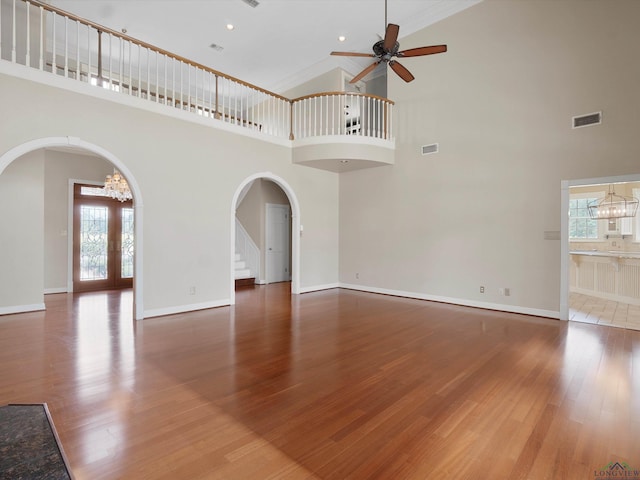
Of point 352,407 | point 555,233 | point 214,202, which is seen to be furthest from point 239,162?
point 555,233

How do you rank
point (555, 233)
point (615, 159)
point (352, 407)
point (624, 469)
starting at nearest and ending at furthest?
point (624, 469)
point (352, 407)
point (615, 159)
point (555, 233)

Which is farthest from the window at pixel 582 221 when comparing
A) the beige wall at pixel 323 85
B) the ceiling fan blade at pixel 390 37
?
the ceiling fan blade at pixel 390 37

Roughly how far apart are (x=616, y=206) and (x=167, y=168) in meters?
9.96

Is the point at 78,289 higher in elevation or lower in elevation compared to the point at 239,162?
lower

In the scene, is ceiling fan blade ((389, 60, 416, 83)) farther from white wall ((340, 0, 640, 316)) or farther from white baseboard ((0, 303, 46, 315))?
white baseboard ((0, 303, 46, 315))

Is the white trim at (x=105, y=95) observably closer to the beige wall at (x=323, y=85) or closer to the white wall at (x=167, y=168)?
the white wall at (x=167, y=168)

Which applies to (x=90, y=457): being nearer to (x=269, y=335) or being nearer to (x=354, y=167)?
(x=269, y=335)

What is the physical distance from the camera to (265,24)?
722cm

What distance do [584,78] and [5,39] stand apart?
9.32 meters

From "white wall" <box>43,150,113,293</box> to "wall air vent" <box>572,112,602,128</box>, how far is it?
964 centimetres

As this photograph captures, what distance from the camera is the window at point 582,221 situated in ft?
29.2

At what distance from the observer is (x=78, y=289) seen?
26.5 feet

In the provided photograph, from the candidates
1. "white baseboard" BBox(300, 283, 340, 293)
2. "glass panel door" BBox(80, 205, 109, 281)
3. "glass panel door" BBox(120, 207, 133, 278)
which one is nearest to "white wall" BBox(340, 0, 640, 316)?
"white baseboard" BBox(300, 283, 340, 293)

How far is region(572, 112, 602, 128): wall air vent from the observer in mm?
5065
